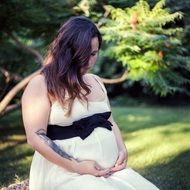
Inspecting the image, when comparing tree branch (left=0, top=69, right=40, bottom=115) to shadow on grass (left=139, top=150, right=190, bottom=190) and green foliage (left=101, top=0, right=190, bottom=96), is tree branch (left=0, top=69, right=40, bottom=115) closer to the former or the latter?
green foliage (left=101, top=0, right=190, bottom=96)

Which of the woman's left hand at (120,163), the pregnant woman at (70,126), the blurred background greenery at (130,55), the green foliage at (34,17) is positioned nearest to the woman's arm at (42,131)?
the pregnant woman at (70,126)

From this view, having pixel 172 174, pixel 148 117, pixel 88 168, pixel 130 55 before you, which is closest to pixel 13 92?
pixel 130 55

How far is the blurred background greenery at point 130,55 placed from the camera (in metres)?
4.90

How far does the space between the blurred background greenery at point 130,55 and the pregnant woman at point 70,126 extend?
7.25 feet

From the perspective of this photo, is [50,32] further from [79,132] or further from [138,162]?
[79,132]

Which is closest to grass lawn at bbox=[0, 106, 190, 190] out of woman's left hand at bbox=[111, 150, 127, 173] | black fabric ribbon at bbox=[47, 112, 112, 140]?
woman's left hand at bbox=[111, 150, 127, 173]

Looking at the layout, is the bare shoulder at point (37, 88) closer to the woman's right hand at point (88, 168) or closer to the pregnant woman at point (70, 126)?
the pregnant woman at point (70, 126)

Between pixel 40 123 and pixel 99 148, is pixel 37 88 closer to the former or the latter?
pixel 40 123

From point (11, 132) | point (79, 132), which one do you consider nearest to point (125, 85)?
point (11, 132)

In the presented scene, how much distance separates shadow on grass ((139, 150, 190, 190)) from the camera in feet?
16.4

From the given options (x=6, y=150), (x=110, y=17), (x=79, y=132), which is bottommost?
(x=6, y=150)

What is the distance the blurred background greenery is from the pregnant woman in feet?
7.25

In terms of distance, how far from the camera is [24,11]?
18.2 ft

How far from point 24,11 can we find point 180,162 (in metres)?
2.55
